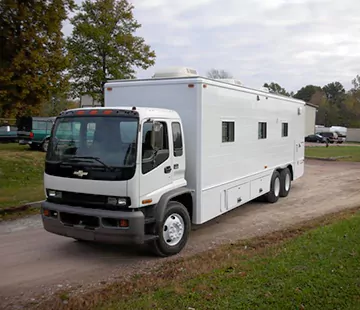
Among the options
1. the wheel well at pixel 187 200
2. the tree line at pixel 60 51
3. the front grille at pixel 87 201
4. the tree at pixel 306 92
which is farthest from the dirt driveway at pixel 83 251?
the tree at pixel 306 92

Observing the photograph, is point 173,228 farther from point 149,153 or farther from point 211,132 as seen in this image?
point 211,132

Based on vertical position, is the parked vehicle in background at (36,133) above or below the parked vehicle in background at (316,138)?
above

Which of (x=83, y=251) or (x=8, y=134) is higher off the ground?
(x=8, y=134)

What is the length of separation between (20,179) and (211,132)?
30.0 ft

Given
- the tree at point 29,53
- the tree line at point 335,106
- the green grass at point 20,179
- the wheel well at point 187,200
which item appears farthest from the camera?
the tree line at point 335,106

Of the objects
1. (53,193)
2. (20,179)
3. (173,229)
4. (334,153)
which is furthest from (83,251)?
(334,153)

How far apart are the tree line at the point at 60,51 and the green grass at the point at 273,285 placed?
7349 mm

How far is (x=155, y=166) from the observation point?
6.02m

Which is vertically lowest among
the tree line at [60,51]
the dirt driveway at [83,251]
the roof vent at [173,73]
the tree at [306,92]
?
the dirt driveway at [83,251]

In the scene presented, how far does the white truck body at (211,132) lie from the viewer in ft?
22.8

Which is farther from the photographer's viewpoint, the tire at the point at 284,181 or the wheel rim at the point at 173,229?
the tire at the point at 284,181

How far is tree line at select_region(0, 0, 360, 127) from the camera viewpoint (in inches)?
456

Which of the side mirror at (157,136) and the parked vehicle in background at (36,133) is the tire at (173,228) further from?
the parked vehicle in background at (36,133)

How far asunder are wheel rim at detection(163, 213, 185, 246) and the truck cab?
0.02 meters
